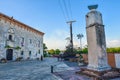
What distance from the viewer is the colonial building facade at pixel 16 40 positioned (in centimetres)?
2298

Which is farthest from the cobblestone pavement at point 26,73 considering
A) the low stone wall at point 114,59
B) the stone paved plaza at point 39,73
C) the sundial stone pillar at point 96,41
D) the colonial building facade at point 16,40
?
the colonial building facade at point 16,40

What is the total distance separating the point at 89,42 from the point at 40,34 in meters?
31.6

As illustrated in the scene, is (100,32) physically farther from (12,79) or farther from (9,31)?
(9,31)

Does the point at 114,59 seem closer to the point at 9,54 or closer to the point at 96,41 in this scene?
the point at 96,41

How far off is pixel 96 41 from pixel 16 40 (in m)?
22.1

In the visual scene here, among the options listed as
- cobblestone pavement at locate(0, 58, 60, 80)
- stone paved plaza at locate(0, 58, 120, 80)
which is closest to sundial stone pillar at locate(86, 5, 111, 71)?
stone paved plaza at locate(0, 58, 120, 80)

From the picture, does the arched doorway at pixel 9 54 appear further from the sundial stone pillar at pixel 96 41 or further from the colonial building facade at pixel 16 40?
the sundial stone pillar at pixel 96 41

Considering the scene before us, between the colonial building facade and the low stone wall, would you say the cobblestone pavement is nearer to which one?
the low stone wall

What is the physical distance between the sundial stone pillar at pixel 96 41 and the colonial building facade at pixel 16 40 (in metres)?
18.6

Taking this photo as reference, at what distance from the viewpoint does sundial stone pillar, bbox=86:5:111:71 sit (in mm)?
7554

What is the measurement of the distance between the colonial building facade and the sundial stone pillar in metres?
18.6

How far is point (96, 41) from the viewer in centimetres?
771

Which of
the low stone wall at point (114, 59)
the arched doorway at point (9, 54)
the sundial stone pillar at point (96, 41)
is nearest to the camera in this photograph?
the sundial stone pillar at point (96, 41)

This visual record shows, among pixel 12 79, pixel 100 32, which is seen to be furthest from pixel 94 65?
pixel 12 79
